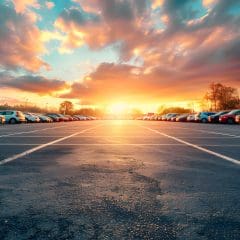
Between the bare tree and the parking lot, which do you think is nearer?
the parking lot

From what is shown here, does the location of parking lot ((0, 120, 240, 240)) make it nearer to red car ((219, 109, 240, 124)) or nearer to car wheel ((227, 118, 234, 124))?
red car ((219, 109, 240, 124))

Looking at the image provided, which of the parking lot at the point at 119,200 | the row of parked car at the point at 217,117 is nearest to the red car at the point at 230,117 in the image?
the row of parked car at the point at 217,117

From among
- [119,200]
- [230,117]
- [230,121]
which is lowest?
[119,200]

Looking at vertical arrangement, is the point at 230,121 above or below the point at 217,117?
below

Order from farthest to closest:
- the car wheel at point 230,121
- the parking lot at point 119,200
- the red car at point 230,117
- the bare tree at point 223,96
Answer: the bare tree at point 223,96 < the car wheel at point 230,121 < the red car at point 230,117 < the parking lot at point 119,200

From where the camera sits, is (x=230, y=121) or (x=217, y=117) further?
(x=217, y=117)

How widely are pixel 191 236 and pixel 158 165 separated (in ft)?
13.0

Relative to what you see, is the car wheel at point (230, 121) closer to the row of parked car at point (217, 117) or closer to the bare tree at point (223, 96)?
the row of parked car at point (217, 117)

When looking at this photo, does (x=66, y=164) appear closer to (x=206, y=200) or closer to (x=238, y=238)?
(x=206, y=200)

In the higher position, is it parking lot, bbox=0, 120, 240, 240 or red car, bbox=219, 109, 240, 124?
red car, bbox=219, 109, 240, 124

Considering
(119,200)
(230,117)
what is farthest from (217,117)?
(119,200)

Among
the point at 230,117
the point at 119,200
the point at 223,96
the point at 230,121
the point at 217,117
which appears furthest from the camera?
the point at 223,96

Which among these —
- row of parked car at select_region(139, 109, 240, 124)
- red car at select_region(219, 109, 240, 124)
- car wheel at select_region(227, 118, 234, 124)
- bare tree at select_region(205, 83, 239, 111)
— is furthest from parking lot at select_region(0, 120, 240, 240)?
bare tree at select_region(205, 83, 239, 111)

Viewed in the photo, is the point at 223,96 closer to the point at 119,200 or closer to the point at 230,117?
the point at 230,117
